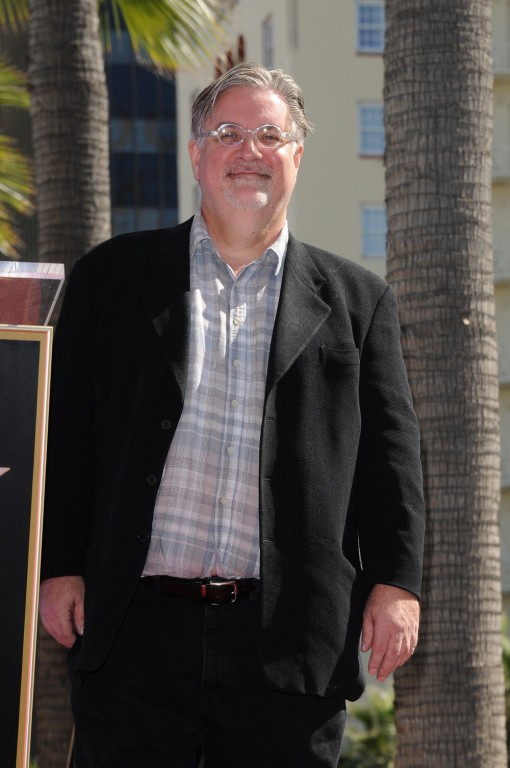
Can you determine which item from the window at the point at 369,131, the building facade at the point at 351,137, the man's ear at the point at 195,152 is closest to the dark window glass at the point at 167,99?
the building facade at the point at 351,137

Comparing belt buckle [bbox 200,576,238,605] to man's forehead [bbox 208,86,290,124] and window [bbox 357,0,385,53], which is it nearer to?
man's forehead [bbox 208,86,290,124]

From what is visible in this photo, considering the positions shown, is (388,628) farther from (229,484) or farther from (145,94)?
(145,94)

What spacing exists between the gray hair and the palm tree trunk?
3837mm

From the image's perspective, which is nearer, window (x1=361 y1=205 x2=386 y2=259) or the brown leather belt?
the brown leather belt

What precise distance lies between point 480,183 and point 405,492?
271 centimetres

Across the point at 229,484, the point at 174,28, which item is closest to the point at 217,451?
the point at 229,484

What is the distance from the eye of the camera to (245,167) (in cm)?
339

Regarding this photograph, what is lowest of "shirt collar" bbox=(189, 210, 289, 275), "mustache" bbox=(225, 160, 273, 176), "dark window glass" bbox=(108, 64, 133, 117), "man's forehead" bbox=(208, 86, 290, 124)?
"shirt collar" bbox=(189, 210, 289, 275)

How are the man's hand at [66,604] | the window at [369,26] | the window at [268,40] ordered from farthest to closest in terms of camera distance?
the window at [268,40], the window at [369,26], the man's hand at [66,604]

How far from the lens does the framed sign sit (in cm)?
254

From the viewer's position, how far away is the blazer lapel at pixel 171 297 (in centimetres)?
320

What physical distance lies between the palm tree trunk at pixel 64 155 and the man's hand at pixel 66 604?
162 inches

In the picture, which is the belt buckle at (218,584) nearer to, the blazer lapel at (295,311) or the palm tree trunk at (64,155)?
the blazer lapel at (295,311)

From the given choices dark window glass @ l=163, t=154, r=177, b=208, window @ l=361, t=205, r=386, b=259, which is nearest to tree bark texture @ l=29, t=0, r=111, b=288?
window @ l=361, t=205, r=386, b=259
